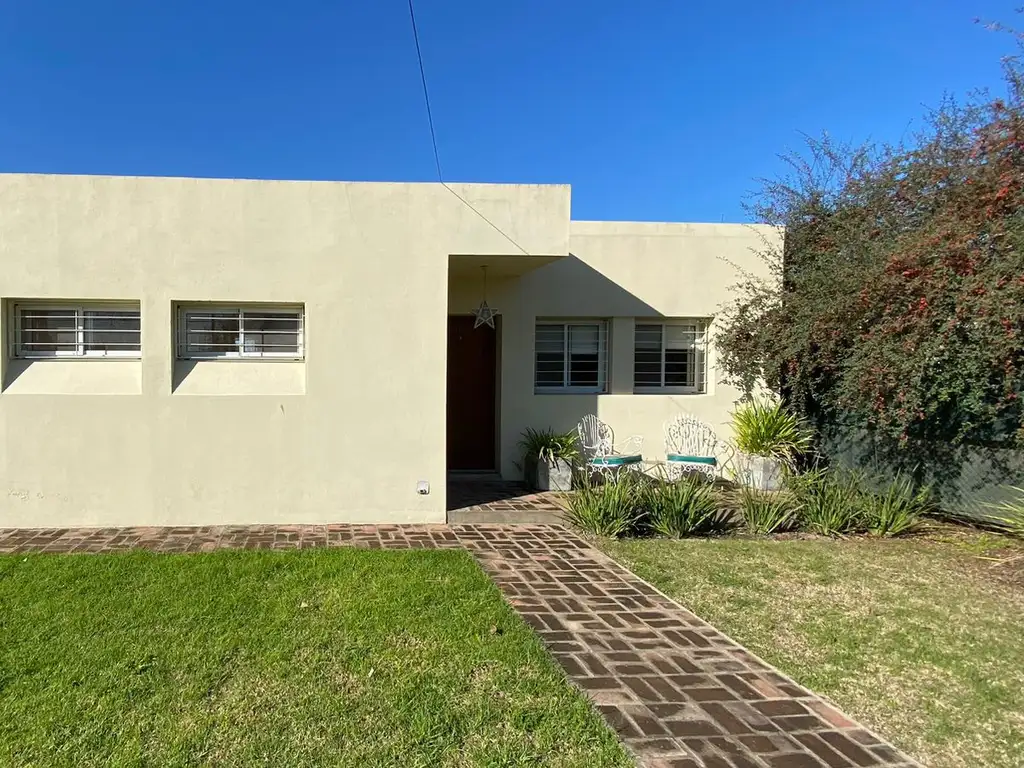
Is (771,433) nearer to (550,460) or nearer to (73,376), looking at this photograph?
(550,460)

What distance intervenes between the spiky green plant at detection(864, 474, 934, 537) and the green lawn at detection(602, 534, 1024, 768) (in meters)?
0.21

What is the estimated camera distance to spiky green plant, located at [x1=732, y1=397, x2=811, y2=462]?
971 centimetres

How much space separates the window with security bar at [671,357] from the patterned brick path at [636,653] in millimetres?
3990

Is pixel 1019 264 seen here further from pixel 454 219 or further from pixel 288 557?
pixel 288 557

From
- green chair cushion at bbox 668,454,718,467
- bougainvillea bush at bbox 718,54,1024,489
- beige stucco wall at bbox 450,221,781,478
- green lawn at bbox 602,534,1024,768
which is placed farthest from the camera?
beige stucco wall at bbox 450,221,781,478

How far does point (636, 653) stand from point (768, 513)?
3985mm

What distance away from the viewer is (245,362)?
24.9ft

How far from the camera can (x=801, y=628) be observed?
15.3ft

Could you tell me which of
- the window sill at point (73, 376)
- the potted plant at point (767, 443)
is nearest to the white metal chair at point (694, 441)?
the potted plant at point (767, 443)

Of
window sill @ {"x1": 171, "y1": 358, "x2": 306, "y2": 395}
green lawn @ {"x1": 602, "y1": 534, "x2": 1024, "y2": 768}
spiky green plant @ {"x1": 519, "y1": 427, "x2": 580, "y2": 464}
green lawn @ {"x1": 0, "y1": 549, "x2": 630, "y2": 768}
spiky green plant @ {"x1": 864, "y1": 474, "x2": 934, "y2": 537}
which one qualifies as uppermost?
window sill @ {"x1": 171, "y1": 358, "x2": 306, "y2": 395}

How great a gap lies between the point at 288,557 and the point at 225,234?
3564mm

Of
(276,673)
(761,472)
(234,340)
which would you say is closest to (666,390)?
(761,472)

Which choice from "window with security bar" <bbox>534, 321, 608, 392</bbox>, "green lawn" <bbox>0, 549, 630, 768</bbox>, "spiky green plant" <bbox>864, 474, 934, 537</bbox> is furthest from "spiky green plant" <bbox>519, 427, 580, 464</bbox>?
"green lawn" <bbox>0, 549, 630, 768</bbox>

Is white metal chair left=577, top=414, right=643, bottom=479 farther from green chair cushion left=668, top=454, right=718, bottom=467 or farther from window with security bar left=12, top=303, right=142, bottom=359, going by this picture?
window with security bar left=12, top=303, right=142, bottom=359
